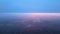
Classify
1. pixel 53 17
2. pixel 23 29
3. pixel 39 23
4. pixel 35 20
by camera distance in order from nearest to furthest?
pixel 23 29, pixel 39 23, pixel 35 20, pixel 53 17

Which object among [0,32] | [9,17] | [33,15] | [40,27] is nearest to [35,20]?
[33,15]

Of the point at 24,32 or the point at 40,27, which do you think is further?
the point at 40,27

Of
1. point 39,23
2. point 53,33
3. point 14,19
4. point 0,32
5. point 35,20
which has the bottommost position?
point 53,33

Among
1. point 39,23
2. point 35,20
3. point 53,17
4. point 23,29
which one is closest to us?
point 23,29

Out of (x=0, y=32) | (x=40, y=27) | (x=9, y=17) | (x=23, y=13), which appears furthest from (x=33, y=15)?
(x=0, y=32)

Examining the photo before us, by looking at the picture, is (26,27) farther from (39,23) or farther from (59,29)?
(59,29)

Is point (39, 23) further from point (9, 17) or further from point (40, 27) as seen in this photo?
point (9, 17)

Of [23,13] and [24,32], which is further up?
[23,13]
